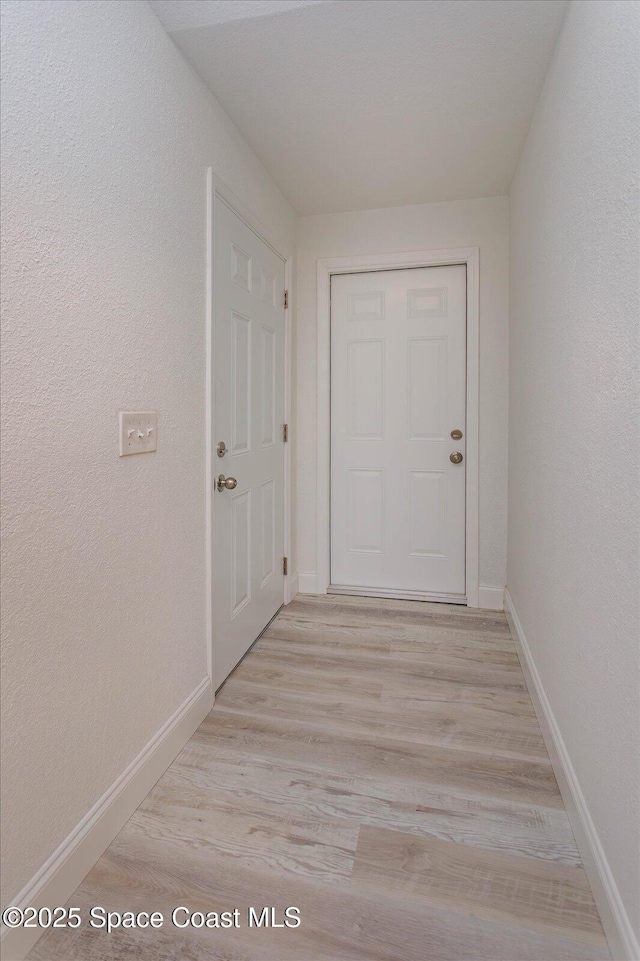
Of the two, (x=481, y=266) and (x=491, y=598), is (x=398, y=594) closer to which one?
(x=491, y=598)

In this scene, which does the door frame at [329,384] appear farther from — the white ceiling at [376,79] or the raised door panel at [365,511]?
the white ceiling at [376,79]

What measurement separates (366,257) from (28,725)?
2889 mm

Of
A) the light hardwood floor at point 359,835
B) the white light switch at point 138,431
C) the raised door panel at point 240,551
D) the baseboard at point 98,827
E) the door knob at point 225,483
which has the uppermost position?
the white light switch at point 138,431

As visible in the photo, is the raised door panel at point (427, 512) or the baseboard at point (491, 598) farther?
the raised door panel at point (427, 512)

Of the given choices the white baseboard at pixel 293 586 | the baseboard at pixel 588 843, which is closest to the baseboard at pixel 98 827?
the baseboard at pixel 588 843

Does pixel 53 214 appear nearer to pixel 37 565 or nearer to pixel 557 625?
pixel 37 565

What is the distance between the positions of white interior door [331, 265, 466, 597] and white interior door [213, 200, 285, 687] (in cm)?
48

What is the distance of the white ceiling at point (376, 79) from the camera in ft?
5.33

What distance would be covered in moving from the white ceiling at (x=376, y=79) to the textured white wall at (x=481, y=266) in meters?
0.27

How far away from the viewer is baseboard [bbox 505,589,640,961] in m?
1.01

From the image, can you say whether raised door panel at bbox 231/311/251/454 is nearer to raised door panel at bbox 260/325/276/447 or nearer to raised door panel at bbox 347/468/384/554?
raised door panel at bbox 260/325/276/447

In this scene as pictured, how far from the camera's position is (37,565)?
3.69ft

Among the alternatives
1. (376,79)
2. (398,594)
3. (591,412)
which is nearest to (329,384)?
(398,594)

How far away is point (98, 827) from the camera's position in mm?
1310
